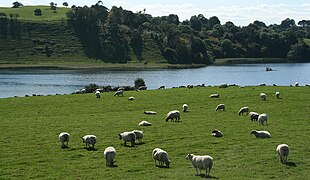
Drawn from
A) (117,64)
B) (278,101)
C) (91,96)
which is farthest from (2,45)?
(278,101)

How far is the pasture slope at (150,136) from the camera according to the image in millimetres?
22281

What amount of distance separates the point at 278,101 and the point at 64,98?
940 inches

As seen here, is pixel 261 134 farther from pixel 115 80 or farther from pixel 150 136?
pixel 115 80

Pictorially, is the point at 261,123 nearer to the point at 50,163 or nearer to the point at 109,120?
the point at 109,120

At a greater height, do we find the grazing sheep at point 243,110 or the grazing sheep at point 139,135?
the grazing sheep at point 139,135

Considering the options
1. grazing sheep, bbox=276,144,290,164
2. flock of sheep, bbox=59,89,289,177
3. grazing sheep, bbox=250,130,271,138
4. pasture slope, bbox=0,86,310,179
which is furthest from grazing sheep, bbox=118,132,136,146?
grazing sheep, bbox=276,144,290,164

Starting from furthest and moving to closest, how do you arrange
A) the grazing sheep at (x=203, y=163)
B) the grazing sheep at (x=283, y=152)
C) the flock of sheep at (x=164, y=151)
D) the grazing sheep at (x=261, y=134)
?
the grazing sheep at (x=261, y=134) → the grazing sheep at (x=283, y=152) → the flock of sheep at (x=164, y=151) → the grazing sheep at (x=203, y=163)

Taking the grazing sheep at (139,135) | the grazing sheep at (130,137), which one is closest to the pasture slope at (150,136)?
the grazing sheep at (139,135)

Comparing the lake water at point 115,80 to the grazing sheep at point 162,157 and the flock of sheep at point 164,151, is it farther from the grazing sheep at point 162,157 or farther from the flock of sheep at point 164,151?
the grazing sheep at point 162,157

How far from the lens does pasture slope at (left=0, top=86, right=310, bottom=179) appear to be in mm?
22281

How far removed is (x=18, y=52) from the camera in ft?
584

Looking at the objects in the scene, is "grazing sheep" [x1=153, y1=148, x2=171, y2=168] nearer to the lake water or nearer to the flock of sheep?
the flock of sheep

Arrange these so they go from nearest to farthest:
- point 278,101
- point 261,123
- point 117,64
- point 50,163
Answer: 1. point 50,163
2. point 261,123
3. point 278,101
4. point 117,64

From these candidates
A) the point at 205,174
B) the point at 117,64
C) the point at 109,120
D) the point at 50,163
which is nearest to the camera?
the point at 205,174
